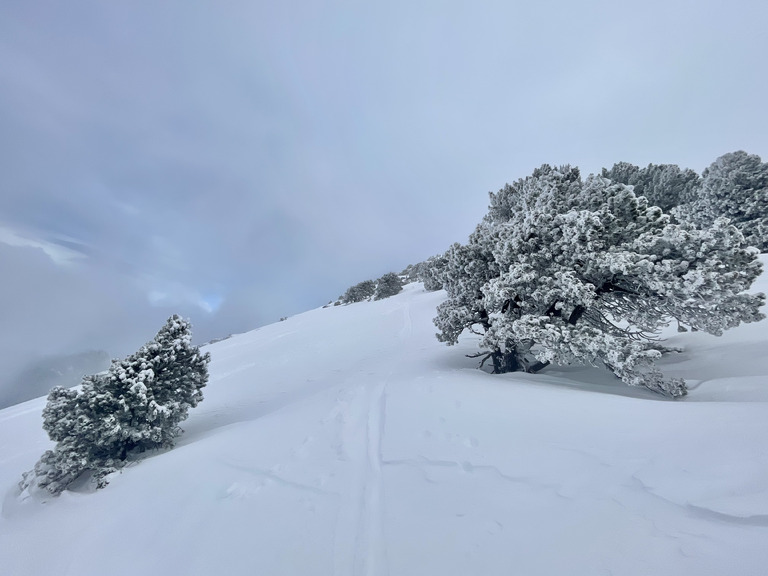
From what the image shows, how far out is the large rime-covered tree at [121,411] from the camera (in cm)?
637

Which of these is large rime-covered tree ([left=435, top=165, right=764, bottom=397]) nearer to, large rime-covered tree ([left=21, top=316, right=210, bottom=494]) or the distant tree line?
large rime-covered tree ([left=21, top=316, right=210, bottom=494])

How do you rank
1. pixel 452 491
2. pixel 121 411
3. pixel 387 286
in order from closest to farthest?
pixel 452 491 → pixel 121 411 → pixel 387 286

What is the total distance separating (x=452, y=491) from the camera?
142 inches

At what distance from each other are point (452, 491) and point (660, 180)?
96.9ft

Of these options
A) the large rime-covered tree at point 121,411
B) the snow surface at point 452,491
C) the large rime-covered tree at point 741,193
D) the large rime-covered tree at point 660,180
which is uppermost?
the large rime-covered tree at point 660,180

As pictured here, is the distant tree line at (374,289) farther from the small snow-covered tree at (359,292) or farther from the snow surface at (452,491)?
the snow surface at (452,491)

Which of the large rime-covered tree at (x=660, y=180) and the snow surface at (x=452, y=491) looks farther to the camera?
the large rime-covered tree at (x=660, y=180)

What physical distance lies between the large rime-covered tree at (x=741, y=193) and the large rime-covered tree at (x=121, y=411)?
105 ft

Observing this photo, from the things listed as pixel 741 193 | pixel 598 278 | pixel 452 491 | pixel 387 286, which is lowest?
pixel 452 491

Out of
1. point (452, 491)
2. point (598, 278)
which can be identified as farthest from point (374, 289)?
point (452, 491)

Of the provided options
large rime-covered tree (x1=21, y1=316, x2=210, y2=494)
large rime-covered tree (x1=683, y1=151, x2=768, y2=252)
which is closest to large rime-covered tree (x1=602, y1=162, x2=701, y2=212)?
large rime-covered tree (x1=683, y1=151, x2=768, y2=252)

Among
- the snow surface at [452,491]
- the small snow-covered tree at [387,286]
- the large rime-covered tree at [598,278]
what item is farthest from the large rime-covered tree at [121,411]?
the small snow-covered tree at [387,286]

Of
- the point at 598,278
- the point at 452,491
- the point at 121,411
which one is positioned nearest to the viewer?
the point at 452,491

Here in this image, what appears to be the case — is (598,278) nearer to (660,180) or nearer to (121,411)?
(121,411)
